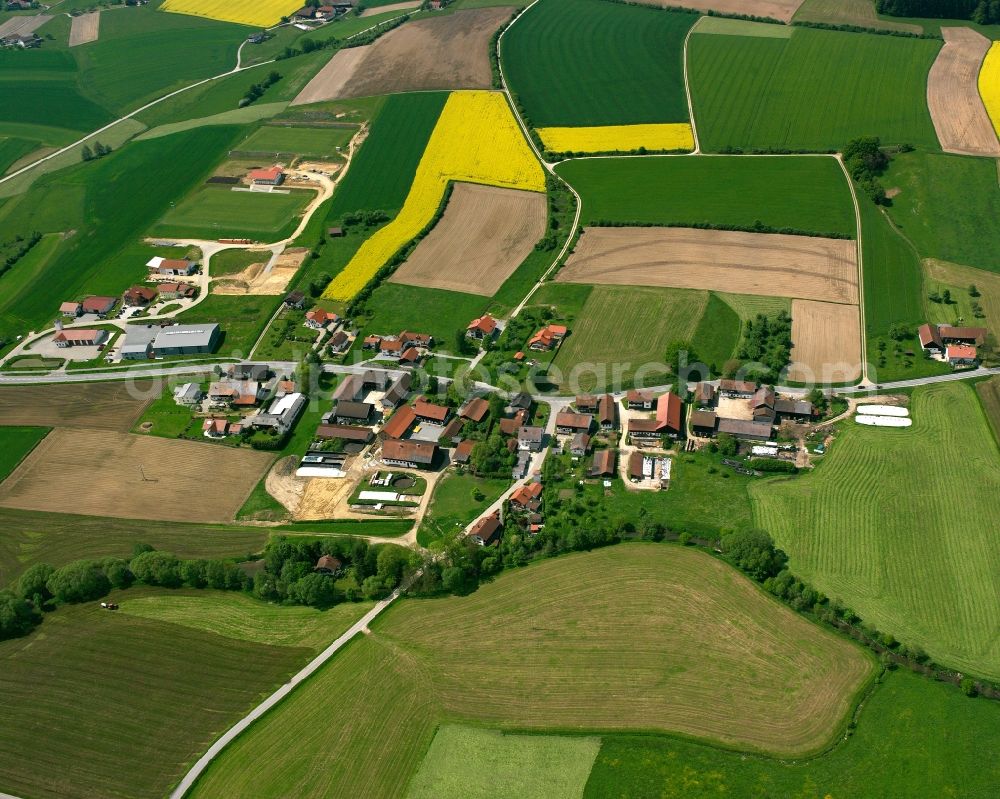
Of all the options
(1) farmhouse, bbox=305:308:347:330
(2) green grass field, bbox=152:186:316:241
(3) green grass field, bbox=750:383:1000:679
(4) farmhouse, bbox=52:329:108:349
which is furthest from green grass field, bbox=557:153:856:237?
(4) farmhouse, bbox=52:329:108:349

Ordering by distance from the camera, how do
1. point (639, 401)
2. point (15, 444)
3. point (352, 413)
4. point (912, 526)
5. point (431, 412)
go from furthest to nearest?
point (15, 444) → point (352, 413) → point (431, 412) → point (639, 401) → point (912, 526)

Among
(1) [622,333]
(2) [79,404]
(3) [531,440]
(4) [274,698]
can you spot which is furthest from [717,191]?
(4) [274,698]

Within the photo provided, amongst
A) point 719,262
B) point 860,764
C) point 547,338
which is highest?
point 719,262

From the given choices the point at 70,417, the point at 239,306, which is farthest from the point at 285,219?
the point at 70,417

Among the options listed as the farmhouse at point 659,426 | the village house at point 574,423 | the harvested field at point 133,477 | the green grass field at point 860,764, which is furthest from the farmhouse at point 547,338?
the green grass field at point 860,764

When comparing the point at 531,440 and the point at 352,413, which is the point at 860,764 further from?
the point at 352,413
